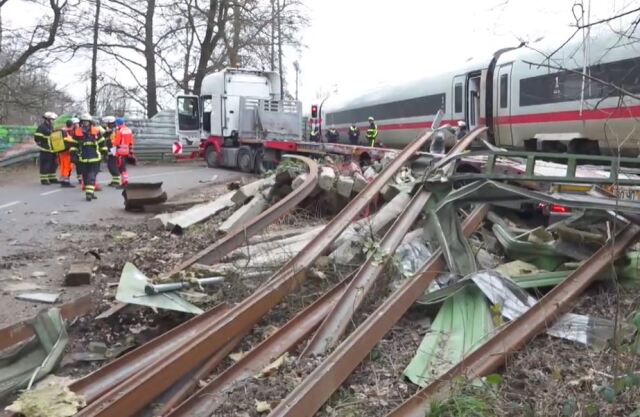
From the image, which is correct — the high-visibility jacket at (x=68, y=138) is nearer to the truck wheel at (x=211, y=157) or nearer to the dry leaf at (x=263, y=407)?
the truck wheel at (x=211, y=157)

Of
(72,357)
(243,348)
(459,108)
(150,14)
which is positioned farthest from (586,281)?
(150,14)

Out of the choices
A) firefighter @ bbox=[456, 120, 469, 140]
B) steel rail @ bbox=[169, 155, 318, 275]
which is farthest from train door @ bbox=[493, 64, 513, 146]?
steel rail @ bbox=[169, 155, 318, 275]

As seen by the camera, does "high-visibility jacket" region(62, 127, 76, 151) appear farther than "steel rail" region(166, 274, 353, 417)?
Yes

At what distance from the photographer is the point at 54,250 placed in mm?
6918

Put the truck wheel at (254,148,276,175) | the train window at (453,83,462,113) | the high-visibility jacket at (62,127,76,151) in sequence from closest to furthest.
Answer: the high-visibility jacket at (62,127,76,151)
the train window at (453,83,462,113)
the truck wheel at (254,148,276,175)

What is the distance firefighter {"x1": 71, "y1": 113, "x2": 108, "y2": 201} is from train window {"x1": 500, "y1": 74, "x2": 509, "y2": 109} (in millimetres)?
9342

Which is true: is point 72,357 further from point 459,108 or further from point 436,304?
point 459,108

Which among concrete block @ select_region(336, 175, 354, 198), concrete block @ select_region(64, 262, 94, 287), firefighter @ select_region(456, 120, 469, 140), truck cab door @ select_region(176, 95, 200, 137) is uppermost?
truck cab door @ select_region(176, 95, 200, 137)

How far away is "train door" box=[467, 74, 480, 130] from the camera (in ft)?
51.7

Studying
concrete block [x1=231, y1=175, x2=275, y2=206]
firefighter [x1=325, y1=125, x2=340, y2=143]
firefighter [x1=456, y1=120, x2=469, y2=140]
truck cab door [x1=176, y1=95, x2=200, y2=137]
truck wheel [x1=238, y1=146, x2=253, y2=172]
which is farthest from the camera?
firefighter [x1=325, y1=125, x2=340, y2=143]

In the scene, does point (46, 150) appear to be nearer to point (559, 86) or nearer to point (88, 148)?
point (88, 148)

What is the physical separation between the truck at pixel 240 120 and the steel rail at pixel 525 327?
13811mm

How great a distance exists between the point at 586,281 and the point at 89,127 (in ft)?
33.9

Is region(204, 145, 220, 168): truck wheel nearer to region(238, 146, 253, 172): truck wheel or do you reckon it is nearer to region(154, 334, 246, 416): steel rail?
region(238, 146, 253, 172): truck wheel
